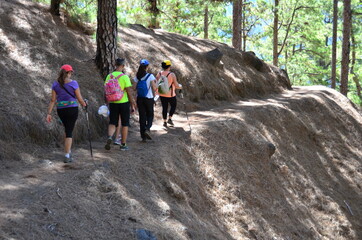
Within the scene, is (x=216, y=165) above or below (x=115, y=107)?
below

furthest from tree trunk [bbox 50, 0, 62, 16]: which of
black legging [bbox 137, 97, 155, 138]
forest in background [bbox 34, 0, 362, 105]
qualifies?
forest in background [bbox 34, 0, 362, 105]

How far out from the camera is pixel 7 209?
5336 millimetres

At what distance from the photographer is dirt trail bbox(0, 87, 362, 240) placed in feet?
19.1

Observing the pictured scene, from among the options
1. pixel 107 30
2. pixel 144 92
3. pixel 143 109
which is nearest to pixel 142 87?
pixel 144 92

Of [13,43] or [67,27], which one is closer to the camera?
[13,43]

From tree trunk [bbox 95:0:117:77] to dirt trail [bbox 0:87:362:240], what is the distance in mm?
2155

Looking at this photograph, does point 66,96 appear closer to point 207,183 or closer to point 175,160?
point 175,160

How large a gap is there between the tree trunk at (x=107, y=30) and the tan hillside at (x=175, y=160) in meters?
0.62

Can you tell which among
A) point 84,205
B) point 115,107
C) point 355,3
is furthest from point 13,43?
point 355,3

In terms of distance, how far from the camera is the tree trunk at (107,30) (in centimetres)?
1175

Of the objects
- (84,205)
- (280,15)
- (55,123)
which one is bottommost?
(84,205)

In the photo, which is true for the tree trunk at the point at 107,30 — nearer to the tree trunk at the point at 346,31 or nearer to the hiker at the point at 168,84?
the hiker at the point at 168,84

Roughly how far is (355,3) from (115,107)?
31060 mm

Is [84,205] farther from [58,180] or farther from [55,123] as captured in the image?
[55,123]
